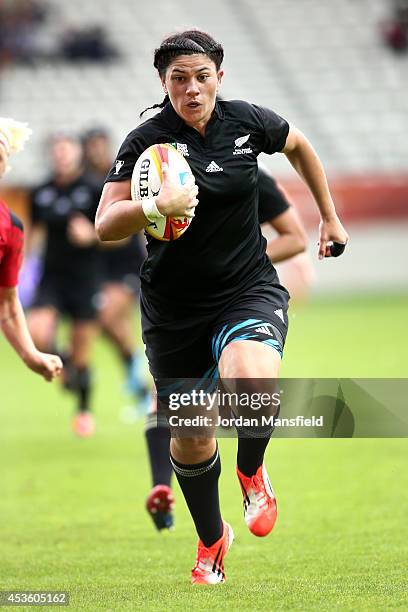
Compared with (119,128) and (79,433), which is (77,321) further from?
(119,128)

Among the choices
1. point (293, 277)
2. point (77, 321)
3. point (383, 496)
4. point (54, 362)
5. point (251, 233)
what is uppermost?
point (251, 233)

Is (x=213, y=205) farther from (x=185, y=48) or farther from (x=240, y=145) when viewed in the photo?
(x=185, y=48)

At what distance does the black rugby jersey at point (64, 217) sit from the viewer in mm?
11633

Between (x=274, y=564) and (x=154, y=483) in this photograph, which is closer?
(x=274, y=564)

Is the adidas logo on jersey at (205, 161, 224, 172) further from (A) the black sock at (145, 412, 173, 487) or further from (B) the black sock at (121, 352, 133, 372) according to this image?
(B) the black sock at (121, 352, 133, 372)

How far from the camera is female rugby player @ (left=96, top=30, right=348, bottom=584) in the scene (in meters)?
5.11

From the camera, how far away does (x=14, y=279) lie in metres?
5.75

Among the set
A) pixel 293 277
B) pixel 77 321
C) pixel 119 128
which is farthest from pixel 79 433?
pixel 119 128

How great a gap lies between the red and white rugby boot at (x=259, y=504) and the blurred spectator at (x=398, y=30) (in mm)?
25726

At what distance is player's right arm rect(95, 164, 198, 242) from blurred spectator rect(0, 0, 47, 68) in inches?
912

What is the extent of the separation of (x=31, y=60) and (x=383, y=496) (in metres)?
22.2

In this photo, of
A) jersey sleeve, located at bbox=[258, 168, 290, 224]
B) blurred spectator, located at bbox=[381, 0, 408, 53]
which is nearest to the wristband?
jersey sleeve, located at bbox=[258, 168, 290, 224]

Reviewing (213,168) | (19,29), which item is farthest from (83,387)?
(19,29)

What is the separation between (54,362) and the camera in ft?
18.9
